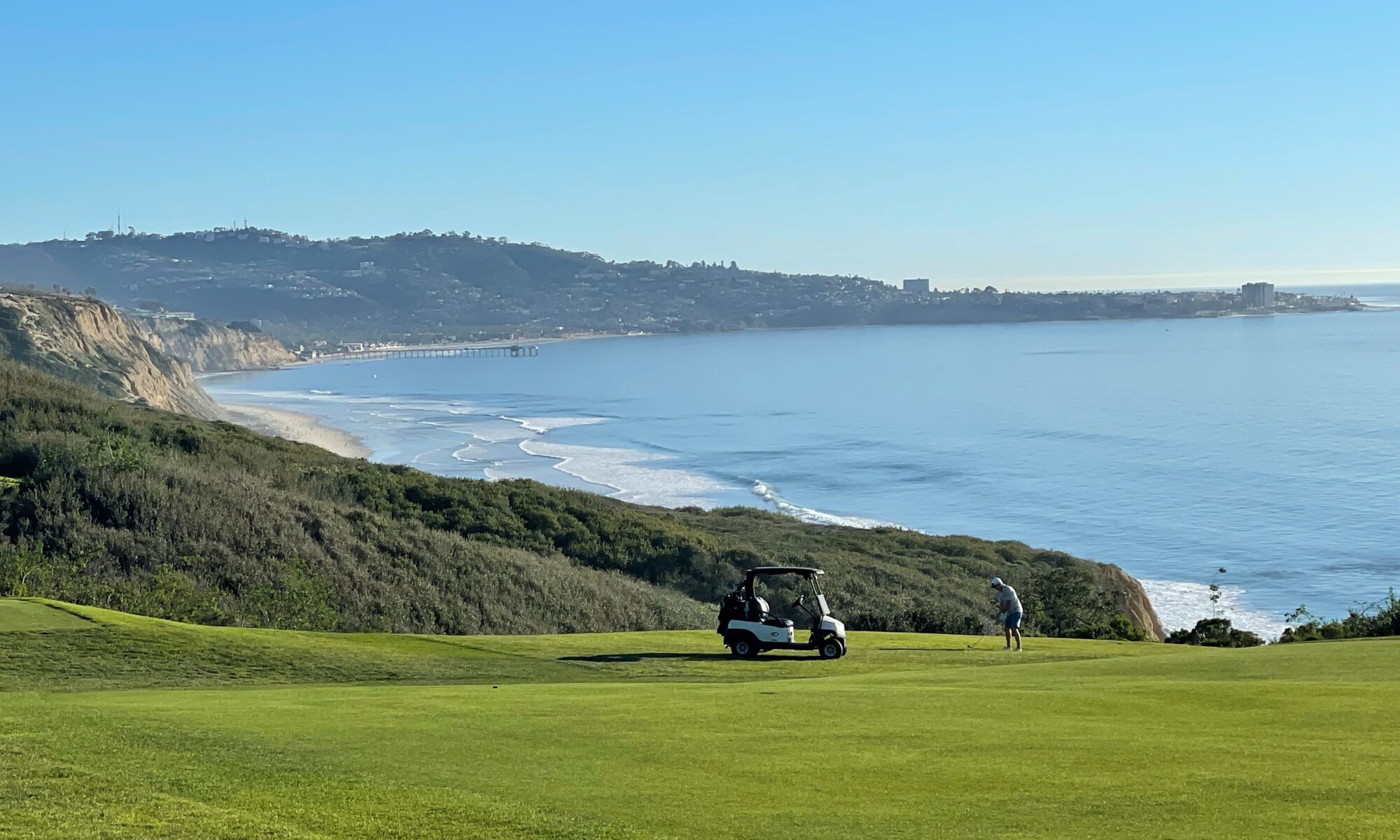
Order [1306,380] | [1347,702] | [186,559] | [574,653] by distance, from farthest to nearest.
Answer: [1306,380], [186,559], [574,653], [1347,702]

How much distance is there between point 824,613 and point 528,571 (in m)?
11.9

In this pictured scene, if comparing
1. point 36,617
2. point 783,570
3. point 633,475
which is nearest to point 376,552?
point 36,617

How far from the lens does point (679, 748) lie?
10.1m

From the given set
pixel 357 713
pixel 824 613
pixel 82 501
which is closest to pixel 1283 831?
pixel 357 713

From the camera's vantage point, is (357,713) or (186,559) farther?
(186,559)

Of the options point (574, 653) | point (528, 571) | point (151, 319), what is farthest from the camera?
point (151, 319)

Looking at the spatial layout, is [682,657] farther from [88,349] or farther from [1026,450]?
[88,349]

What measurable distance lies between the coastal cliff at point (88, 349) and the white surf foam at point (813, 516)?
3223cm

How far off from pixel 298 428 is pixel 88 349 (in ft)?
48.0

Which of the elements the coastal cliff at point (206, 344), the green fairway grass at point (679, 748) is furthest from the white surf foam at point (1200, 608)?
the coastal cliff at point (206, 344)

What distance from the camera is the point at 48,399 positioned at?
38.2 metres

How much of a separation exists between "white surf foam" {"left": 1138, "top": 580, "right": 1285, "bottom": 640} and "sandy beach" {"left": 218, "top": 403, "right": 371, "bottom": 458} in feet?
156

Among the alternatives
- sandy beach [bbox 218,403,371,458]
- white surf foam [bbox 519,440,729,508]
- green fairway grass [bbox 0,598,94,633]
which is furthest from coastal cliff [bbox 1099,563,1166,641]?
sandy beach [bbox 218,403,371,458]

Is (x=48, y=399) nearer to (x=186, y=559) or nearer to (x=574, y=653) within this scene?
(x=186, y=559)
